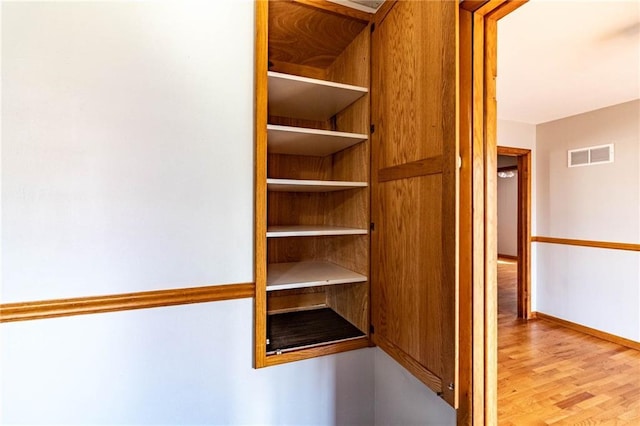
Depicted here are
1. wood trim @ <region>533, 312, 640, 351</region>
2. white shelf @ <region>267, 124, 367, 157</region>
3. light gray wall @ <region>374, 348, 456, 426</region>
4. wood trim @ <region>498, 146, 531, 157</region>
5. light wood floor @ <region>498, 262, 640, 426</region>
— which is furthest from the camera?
wood trim @ <region>498, 146, 531, 157</region>

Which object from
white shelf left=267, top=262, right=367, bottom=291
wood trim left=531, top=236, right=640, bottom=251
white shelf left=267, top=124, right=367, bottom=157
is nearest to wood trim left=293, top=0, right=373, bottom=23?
white shelf left=267, top=124, right=367, bottom=157

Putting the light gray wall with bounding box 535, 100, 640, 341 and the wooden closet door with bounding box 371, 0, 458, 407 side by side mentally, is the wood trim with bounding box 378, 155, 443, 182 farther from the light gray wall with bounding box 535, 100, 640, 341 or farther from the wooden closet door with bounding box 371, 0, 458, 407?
the light gray wall with bounding box 535, 100, 640, 341

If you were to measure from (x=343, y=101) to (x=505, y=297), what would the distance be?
4173 millimetres

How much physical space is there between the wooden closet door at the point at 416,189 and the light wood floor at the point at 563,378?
1355mm

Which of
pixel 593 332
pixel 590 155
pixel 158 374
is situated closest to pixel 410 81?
pixel 158 374

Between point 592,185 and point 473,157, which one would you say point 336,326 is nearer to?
point 473,157

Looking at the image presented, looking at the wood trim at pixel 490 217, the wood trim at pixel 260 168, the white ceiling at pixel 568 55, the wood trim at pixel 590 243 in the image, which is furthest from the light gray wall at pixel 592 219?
the wood trim at pixel 260 168

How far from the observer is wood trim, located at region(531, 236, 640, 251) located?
8.98 feet

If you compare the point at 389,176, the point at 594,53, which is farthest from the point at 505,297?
the point at 389,176

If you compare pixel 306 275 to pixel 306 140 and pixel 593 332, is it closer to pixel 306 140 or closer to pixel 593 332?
pixel 306 140

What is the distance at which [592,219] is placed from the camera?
9.87ft

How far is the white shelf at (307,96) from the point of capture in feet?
4.36

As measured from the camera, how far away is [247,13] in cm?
122

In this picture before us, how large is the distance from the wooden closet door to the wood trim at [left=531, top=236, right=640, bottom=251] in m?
3.00
